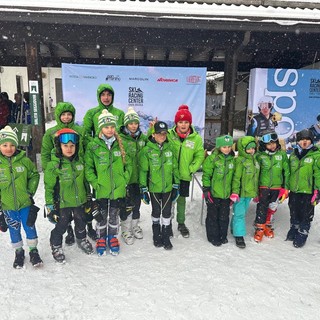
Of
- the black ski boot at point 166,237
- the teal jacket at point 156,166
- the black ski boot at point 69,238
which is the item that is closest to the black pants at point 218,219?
the black ski boot at point 166,237

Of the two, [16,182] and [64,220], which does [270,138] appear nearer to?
[64,220]

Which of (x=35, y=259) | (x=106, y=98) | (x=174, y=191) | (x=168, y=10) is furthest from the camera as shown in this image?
(x=168, y=10)

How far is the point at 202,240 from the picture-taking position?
3990mm

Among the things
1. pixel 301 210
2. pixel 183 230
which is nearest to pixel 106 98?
pixel 183 230

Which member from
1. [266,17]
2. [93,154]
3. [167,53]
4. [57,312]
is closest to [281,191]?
[93,154]

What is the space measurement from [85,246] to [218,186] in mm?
1857

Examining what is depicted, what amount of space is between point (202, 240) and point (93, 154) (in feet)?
Result: 6.32

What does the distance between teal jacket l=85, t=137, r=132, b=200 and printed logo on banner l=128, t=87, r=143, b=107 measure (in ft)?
12.8

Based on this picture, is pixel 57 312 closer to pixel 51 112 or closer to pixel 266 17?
pixel 266 17

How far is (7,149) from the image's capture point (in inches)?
120

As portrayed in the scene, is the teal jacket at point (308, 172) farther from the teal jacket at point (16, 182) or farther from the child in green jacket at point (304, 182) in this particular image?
the teal jacket at point (16, 182)

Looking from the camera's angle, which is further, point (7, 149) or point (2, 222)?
point (2, 222)

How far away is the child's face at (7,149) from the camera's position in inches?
120

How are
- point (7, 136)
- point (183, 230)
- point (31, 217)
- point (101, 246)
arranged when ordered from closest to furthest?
point (7, 136)
point (31, 217)
point (101, 246)
point (183, 230)
